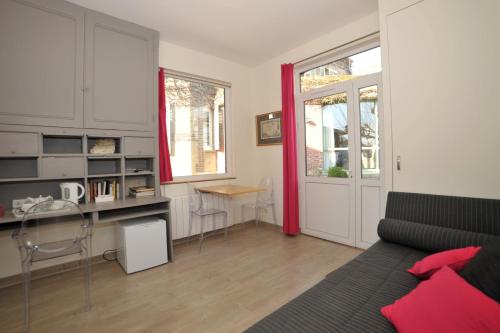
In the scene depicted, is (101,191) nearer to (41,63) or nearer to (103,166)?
(103,166)

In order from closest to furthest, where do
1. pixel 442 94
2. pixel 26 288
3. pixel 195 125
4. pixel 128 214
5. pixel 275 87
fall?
pixel 26 288 < pixel 442 94 < pixel 128 214 < pixel 195 125 < pixel 275 87

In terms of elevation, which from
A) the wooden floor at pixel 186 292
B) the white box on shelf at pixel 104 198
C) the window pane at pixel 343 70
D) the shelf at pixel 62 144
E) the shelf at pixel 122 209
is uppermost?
the window pane at pixel 343 70

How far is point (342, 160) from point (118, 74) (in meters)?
2.86

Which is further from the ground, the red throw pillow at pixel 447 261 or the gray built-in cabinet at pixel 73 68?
the gray built-in cabinet at pixel 73 68

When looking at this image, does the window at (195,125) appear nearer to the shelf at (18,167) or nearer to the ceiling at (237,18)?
the ceiling at (237,18)

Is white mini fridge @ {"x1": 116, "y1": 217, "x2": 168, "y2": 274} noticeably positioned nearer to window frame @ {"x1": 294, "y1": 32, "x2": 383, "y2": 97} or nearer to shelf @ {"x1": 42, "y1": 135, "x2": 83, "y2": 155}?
shelf @ {"x1": 42, "y1": 135, "x2": 83, "y2": 155}

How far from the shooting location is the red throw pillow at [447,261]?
4.06 ft

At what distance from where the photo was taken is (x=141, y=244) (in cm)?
255

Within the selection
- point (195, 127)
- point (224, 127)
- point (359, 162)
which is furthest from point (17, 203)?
point (359, 162)

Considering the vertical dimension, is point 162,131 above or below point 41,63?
below

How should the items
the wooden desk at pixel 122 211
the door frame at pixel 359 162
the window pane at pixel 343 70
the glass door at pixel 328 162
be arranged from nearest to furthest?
the wooden desk at pixel 122 211, the door frame at pixel 359 162, the window pane at pixel 343 70, the glass door at pixel 328 162

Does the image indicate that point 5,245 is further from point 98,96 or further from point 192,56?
point 192,56

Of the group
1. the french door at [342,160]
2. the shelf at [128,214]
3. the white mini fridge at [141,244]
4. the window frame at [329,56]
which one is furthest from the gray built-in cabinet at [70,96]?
the french door at [342,160]

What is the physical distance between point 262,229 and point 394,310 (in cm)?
303
